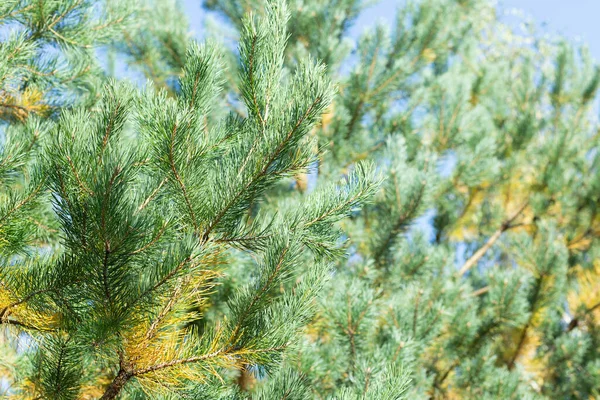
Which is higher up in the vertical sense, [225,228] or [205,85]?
[205,85]

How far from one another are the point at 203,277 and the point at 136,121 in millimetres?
378

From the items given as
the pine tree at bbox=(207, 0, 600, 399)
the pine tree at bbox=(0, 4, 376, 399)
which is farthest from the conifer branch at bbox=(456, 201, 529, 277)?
the pine tree at bbox=(0, 4, 376, 399)

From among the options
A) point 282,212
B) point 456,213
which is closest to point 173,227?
point 282,212

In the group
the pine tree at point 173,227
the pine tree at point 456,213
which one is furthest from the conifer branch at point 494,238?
the pine tree at point 173,227

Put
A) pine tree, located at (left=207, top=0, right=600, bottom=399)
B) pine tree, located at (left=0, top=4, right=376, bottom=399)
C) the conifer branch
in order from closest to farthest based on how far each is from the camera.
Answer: pine tree, located at (left=0, top=4, right=376, bottom=399) → pine tree, located at (left=207, top=0, right=600, bottom=399) → the conifer branch

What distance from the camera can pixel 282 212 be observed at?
1.71 meters

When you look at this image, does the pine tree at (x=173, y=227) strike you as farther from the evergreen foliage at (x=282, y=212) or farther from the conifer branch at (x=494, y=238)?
the conifer branch at (x=494, y=238)

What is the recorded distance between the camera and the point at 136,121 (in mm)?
1287

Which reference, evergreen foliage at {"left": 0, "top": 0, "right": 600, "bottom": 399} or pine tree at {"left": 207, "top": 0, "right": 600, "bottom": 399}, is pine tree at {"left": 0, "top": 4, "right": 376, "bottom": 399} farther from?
pine tree at {"left": 207, "top": 0, "right": 600, "bottom": 399}

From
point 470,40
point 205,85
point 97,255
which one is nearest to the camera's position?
point 97,255

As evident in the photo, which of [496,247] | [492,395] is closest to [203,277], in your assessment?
[492,395]

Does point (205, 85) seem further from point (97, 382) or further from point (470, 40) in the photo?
point (470, 40)

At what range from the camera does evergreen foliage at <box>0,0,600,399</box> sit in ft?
3.98

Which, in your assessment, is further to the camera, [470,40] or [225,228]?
[470,40]
